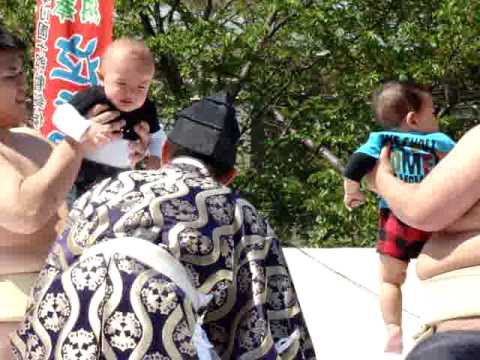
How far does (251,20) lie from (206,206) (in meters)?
8.65

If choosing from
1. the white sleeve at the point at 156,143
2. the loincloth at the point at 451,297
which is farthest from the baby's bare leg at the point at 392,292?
the loincloth at the point at 451,297

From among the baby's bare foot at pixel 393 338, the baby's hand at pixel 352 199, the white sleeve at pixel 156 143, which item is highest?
the white sleeve at pixel 156 143

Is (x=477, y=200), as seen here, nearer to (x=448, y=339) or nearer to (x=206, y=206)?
(x=448, y=339)

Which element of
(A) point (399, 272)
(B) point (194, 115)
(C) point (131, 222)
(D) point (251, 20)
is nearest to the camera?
(C) point (131, 222)

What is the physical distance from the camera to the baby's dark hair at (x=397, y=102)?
3430 millimetres

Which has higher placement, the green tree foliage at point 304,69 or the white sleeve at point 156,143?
the white sleeve at point 156,143

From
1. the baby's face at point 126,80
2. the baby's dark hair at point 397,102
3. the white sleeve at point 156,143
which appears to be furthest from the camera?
the baby's dark hair at point 397,102

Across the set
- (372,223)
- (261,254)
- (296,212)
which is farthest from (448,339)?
(296,212)

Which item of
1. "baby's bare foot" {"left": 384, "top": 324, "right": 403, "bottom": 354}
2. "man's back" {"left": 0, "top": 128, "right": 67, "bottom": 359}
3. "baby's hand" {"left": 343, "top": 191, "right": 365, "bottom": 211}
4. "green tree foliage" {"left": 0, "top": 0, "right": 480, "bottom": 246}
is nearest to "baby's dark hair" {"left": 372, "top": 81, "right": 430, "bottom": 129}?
"baby's hand" {"left": 343, "top": 191, "right": 365, "bottom": 211}

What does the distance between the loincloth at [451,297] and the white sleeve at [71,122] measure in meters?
0.94

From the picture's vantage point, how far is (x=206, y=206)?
2.12 metres

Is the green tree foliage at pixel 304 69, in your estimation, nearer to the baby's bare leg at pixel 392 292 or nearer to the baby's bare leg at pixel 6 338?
the baby's bare leg at pixel 392 292

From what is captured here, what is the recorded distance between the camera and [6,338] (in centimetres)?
233

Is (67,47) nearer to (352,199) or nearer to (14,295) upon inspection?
(352,199)
